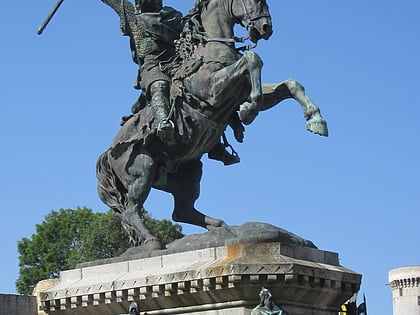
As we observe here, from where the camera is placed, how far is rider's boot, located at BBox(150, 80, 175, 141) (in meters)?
19.1

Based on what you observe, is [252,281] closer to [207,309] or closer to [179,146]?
[207,309]

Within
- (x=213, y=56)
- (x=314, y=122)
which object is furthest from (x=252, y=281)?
(x=213, y=56)

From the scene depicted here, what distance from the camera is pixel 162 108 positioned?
1947 centimetres

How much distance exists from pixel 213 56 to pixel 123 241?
36.8 m

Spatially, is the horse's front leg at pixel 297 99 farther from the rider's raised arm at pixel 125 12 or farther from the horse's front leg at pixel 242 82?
the rider's raised arm at pixel 125 12

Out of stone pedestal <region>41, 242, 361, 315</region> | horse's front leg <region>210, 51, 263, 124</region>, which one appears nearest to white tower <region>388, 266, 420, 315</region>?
stone pedestal <region>41, 242, 361, 315</region>

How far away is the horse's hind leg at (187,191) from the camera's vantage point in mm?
20297

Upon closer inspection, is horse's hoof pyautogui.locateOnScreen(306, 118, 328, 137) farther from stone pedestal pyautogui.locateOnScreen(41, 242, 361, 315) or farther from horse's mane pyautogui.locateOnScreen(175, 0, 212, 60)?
horse's mane pyautogui.locateOnScreen(175, 0, 212, 60)

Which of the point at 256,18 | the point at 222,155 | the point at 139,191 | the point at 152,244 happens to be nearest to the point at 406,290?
the point at 222,155

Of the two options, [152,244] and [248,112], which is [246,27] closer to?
[248,112]

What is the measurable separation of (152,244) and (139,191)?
1048 mm

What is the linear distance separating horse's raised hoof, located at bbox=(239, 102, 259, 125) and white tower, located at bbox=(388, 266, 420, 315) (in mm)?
85931

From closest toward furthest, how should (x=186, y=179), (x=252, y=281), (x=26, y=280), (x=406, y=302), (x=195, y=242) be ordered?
(x=252, y=281) < (x=195, y=242) < (x=186, y=179) < (x=26, y=280) < (x=406, y=302)

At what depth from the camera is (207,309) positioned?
711 inches
